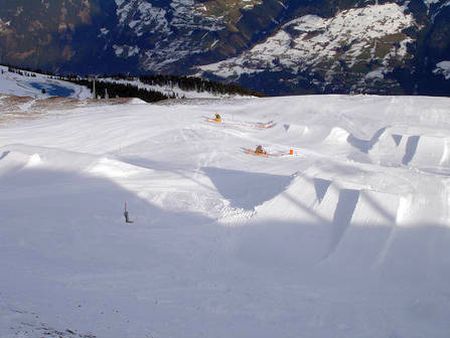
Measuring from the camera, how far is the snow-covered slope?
3152 inches

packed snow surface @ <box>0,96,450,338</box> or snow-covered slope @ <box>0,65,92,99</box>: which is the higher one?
snow-covered slope @ <box>0,65,92,99</box>

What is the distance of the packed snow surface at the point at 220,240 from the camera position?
13945 millimetres

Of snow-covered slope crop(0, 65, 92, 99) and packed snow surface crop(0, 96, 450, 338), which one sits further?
snow-covered slope crop(0, 65, 92, 99)

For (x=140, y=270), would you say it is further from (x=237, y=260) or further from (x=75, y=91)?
(x=75, y=91)

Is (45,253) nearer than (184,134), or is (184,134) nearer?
(45,253)

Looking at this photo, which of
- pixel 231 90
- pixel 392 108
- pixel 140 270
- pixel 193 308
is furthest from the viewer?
pixel 231 90

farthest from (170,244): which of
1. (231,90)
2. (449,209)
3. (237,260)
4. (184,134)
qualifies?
(231,90)

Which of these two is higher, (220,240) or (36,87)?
(36,87)

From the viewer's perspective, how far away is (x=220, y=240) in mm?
20625

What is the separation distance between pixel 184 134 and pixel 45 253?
22.4m

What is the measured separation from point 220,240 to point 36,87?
72008 mm

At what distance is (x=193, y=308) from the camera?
567 inches

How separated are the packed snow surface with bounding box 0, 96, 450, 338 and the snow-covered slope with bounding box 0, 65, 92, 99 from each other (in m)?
45.1

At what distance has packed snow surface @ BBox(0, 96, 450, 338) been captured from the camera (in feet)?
45.8
